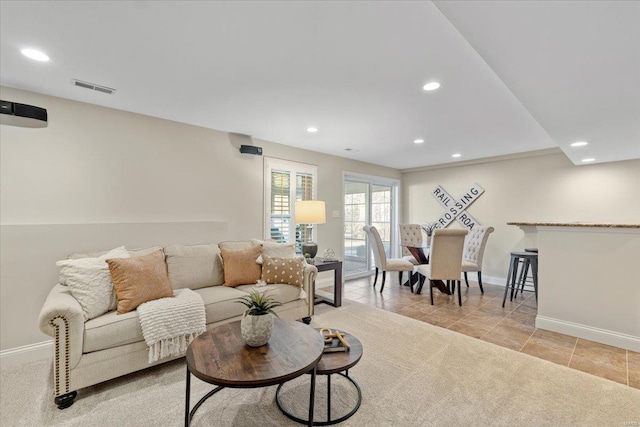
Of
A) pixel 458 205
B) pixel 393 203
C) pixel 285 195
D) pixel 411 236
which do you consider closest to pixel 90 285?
pixel 285 195

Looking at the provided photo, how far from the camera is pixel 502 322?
3.36 m

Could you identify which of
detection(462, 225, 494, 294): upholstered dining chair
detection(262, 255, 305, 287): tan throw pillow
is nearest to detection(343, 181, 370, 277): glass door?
detection(462, 225, 494, 294): upholstered dining chair

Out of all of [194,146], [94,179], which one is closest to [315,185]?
[194,146]

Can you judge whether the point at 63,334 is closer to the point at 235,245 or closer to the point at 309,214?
the point at 235,245

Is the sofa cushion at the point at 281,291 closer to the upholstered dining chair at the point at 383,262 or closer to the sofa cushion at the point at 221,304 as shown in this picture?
the sofa cushion at the point at 221,304

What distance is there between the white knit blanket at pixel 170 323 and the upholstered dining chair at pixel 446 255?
9.84ft

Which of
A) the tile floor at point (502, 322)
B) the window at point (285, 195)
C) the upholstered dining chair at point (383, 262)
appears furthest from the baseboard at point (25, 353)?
the upholstered dining chair at point (383, 262)

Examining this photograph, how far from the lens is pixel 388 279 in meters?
5.58

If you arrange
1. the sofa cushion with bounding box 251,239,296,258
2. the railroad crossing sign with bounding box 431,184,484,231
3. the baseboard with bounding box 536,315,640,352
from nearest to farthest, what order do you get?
the baseboard with bounding box 536,315,640,352 < the sofa cushion with bounding box 251,239,296,258 < the railroad crossing sign with bounding box 431,184,484,231

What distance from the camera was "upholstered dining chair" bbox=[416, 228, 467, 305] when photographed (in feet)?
12.9

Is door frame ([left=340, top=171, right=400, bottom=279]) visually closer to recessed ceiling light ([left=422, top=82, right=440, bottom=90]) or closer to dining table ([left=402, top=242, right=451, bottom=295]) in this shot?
dining table ([left=402, top=242, right=451, bottom=295])

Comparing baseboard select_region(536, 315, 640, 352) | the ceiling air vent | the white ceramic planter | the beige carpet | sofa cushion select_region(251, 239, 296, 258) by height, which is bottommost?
the beige carpet

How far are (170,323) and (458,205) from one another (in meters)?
5.50

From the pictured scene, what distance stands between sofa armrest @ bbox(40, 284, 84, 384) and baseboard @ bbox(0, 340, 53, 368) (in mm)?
1089
